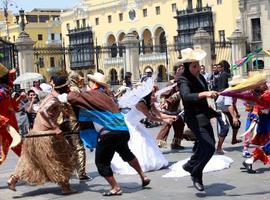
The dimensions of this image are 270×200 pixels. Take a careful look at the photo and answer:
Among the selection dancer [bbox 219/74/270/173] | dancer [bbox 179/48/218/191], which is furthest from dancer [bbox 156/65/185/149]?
dancer [bbox 179/48/218/191]

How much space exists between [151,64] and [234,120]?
4602 centimetres

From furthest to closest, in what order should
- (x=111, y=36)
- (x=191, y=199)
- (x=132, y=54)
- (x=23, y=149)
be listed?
(x=111, y=36)
(x=132, y=54)
(x=23, y=149)
(x=191, y=199)

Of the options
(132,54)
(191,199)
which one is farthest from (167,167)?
(132,54)

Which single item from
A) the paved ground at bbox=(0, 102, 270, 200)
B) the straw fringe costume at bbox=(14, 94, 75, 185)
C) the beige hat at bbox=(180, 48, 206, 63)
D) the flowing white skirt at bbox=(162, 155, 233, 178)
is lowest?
the paved ground at bbox=(0, 102, 270, 200)

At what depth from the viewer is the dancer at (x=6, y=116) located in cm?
856

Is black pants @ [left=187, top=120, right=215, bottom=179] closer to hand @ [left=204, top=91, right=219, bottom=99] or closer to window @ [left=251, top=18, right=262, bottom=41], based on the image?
hand @ [left=204, top=91, right=219, bottom=99]

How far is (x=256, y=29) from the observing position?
138 feet

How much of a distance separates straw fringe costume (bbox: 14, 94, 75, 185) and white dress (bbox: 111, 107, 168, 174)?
→ 63.0 inches

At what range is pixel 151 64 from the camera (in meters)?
57.7

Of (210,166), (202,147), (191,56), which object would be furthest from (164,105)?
(202,147)

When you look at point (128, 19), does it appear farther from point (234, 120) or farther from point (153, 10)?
point (234, 120)

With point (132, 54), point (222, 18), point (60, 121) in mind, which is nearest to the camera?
point (60, 121)

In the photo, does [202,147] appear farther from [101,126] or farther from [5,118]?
[5,118]

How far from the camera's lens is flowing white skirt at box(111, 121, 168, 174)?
377 inches
